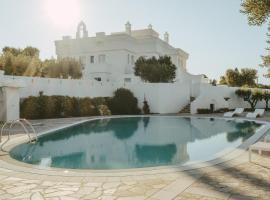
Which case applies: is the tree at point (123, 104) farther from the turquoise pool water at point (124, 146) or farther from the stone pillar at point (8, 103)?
the stone pillar at point (8, 103)

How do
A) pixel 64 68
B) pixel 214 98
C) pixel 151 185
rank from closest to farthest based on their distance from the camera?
1. pixel 151 185
2. pixel 214 98
3. pixel 64 68

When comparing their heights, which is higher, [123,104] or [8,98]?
[8,98]

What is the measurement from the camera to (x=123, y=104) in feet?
99.7

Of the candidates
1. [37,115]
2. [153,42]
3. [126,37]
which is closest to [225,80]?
[153,42]

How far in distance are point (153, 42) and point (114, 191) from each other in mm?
37032

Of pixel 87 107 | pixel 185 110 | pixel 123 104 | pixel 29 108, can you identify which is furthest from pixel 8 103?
pixel 185 110

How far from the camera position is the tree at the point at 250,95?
114 ft

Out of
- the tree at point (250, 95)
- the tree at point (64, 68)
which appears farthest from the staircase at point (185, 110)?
the tree at point (64, 68)

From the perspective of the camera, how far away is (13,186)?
6477 mm

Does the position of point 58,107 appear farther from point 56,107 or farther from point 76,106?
point 76,106

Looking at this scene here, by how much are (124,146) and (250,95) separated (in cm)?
2584

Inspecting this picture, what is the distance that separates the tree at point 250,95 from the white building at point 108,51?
9501 mm

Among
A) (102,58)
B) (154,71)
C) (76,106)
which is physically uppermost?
(102,58)

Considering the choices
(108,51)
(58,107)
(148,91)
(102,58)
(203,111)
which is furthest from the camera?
(102,58)
